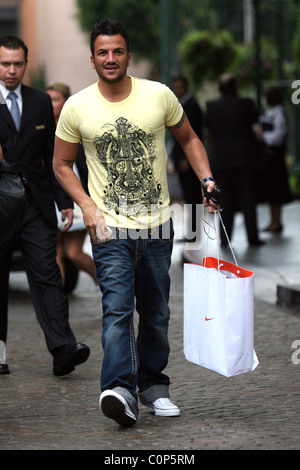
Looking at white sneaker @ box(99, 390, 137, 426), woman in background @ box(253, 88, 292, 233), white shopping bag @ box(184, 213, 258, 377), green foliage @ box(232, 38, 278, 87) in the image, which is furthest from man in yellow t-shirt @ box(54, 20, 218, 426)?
green foliage @ box(232, 38, 278, 87)

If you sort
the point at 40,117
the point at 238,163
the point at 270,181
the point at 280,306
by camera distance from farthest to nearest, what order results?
the point at 270,181 → the point at 238,163 → the point at 280,306 → the point at 40,117

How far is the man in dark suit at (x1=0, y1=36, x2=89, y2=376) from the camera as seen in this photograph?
6465 mm

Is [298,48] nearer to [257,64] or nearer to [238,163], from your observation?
[257,64]

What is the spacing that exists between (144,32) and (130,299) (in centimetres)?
4703

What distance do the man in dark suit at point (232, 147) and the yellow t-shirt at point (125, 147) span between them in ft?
23.7

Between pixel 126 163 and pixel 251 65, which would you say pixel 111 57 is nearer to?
pixel 126 163

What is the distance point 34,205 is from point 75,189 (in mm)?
1412

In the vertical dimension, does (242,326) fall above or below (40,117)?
below

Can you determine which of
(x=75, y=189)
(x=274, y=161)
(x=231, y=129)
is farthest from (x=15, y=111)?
(x=274, y=161)

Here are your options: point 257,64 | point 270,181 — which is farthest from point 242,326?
point 257,64

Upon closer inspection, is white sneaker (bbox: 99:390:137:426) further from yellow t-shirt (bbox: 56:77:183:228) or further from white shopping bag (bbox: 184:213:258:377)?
yellow t-shirt (bbox: 56:77:183:228)

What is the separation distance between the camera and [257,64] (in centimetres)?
1655

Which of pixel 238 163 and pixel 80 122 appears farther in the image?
pixel 238 163

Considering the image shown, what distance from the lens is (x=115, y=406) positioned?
4926 mm
